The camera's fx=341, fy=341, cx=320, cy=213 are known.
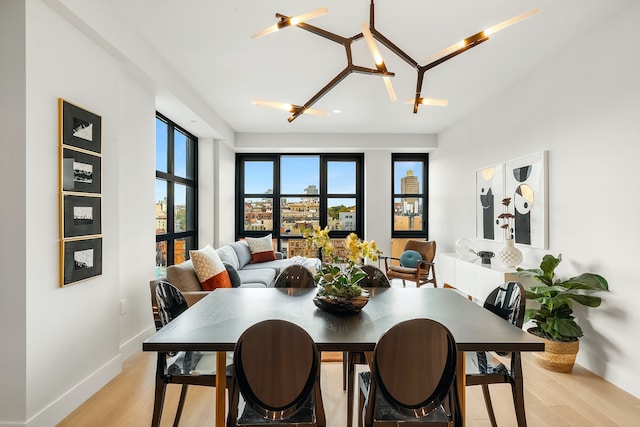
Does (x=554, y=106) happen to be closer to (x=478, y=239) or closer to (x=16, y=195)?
(x=478, y=239)

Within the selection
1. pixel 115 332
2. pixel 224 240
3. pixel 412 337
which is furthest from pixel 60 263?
pixel 224 240

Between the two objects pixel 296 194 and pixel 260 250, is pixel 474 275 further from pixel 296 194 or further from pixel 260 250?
pixel 296 194

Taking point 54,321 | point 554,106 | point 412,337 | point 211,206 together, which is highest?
point 554,106

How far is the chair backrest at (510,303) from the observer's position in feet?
6.07

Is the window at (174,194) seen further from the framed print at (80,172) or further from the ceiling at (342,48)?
the framed print at (80,172)

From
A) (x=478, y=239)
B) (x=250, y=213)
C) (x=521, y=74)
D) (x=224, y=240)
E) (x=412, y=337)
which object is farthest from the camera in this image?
(x=250, y=213)

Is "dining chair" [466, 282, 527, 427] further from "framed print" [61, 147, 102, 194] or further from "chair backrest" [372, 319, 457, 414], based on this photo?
"framed print" [61, 147, 102, 194]

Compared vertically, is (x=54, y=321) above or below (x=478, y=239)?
below

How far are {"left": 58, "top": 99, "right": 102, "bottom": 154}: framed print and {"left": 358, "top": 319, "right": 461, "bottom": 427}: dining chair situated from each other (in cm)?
221

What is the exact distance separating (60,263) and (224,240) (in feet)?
12.4

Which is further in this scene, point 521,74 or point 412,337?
point 521,74

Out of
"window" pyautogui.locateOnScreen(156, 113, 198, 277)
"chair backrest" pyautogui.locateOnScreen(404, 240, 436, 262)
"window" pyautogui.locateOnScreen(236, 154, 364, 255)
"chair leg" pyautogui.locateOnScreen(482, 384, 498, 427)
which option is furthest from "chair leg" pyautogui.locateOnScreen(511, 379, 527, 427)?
"window" pyautogui.locateOnScreen(236, 154, 364, 255)

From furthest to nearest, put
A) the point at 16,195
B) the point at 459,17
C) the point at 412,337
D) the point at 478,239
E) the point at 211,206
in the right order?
Result: 1. the point at 211,206
2. the point at 478,239
3. the point at 459,17
4. the point at 16,195
5. the point at 412,337

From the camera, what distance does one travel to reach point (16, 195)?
72.2 inches
